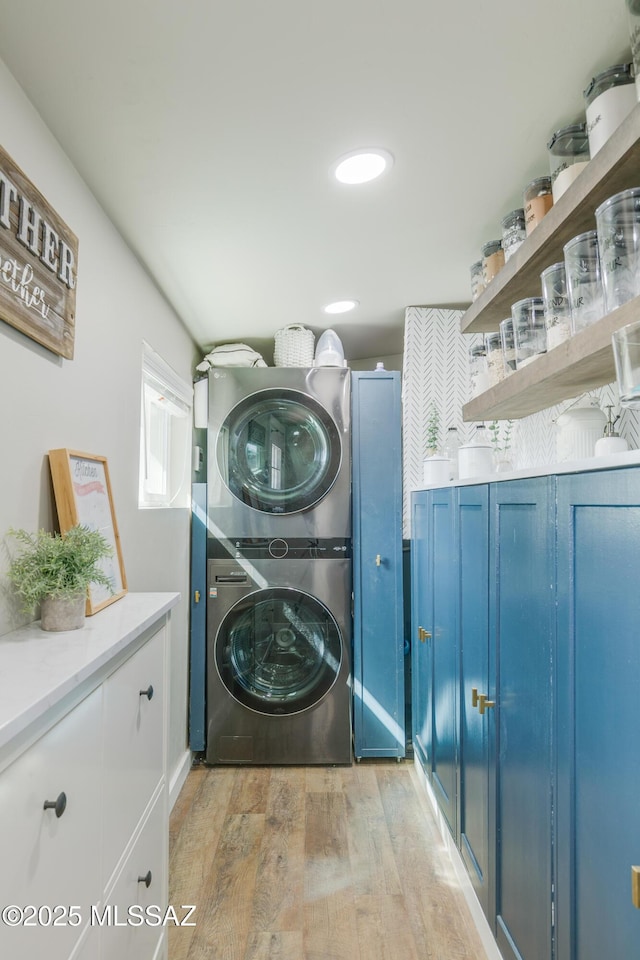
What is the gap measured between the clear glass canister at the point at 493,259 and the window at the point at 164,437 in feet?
4.30

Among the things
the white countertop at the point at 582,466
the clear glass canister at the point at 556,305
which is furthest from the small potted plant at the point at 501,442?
the clear glass canister at the point at 556,305

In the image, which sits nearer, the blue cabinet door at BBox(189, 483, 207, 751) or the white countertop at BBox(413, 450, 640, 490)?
the white countertop at BBox(413, 450, 640, 490)

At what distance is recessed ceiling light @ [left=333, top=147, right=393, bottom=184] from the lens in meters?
1.39

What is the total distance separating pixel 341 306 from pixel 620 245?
1680mm

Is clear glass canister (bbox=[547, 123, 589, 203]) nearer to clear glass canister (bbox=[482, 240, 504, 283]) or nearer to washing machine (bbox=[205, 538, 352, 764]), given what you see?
clear glass canister (bbox=[482, 240, 504, 283])

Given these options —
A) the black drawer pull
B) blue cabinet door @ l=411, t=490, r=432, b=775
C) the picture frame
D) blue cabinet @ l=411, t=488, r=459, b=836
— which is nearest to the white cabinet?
the black drawer pull

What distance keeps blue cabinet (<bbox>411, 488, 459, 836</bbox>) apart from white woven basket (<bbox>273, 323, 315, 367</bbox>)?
0.93m

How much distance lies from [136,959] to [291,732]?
1.40m

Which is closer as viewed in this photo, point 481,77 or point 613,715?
point 613,715

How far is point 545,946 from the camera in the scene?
3.42 ft

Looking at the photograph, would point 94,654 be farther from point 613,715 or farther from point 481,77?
point 481,77

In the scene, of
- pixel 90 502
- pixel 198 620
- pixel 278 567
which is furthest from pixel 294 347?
pixel 90 502

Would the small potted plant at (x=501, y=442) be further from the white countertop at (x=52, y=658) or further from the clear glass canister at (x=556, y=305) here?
the white countertop at (x=52, y=658)

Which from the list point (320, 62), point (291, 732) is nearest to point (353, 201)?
point (320, 62)
